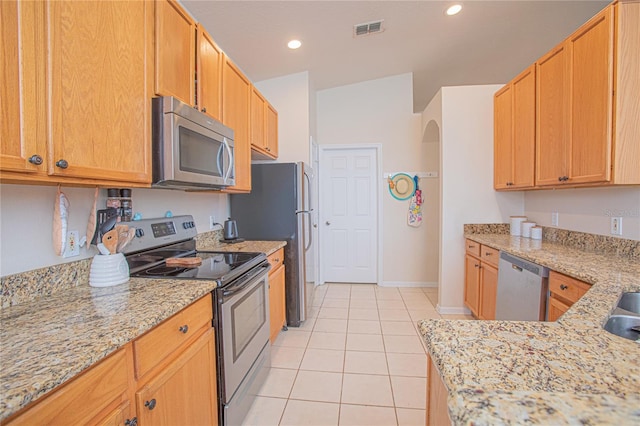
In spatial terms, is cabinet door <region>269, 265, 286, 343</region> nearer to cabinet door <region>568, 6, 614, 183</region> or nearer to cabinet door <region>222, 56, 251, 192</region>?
cabinet door <region>222, 56, 251, 192</region>

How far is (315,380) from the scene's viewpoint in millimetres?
2016

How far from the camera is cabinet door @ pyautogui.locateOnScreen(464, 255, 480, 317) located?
110 inches

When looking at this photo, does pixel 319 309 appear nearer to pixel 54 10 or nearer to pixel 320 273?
pixel 320 273

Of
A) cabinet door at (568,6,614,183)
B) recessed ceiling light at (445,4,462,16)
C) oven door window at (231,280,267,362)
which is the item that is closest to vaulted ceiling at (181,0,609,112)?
recessed ceiling light at (445,4,462,16)

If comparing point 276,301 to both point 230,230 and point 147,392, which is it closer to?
point 230,230

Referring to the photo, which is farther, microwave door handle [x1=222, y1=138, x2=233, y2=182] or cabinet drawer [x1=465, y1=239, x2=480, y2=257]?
cabinet drawer [x1=465, y1=239, x2=480, y2=257]

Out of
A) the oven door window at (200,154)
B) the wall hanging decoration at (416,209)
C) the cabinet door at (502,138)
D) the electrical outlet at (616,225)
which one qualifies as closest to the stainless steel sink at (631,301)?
the electrical outlet at (616,225)

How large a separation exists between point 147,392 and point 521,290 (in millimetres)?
2273

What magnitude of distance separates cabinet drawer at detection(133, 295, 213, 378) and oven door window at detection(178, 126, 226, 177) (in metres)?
0.71

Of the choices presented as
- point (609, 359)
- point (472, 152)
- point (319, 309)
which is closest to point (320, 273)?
point (319, 309)

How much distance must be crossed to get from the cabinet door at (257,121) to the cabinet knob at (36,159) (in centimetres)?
174

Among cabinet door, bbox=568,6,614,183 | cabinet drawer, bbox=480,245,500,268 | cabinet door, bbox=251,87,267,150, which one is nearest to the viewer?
cabinet door, bbox=568,6,614,183

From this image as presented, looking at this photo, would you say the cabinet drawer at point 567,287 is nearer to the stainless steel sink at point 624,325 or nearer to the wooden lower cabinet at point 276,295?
the stainless steel sink at point 624,325

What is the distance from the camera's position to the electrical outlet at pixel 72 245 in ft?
4.19
